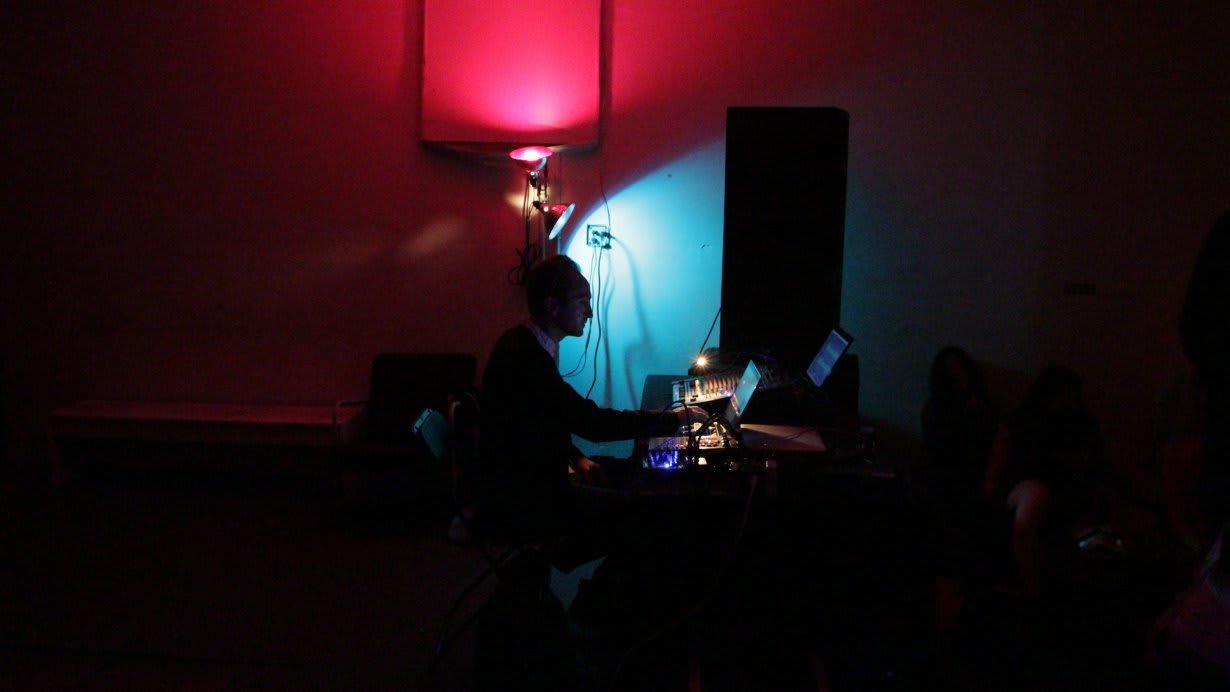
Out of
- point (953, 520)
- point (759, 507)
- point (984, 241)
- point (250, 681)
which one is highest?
point (984, 241)

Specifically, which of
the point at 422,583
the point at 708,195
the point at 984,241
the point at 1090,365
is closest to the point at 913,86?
the point at 984,241

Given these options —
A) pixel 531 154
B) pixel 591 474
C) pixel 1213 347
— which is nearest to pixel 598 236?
pixel 531 154

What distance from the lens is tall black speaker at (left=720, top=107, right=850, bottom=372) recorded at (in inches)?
118

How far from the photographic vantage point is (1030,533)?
2820 millimetres

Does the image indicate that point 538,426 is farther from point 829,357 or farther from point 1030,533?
point 1030,533

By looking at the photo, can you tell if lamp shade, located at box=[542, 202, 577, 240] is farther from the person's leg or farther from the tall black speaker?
the person's leg

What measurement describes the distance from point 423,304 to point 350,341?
18.4 inches

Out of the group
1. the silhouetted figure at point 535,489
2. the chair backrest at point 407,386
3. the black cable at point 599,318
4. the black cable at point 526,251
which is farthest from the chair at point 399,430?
the silhouetted figure at point 535,489

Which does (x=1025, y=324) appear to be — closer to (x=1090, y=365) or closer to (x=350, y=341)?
(x=1090, y=365)

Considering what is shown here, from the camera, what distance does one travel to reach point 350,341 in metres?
4.34

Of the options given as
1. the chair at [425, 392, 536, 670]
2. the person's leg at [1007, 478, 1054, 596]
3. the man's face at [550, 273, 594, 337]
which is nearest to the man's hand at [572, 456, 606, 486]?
the chair at [425, 392, 536, 670]

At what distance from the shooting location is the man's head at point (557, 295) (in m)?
2.26

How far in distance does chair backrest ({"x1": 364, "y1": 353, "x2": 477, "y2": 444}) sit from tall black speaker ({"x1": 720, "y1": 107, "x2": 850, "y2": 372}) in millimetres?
1675

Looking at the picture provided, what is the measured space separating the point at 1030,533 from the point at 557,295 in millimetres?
1937
